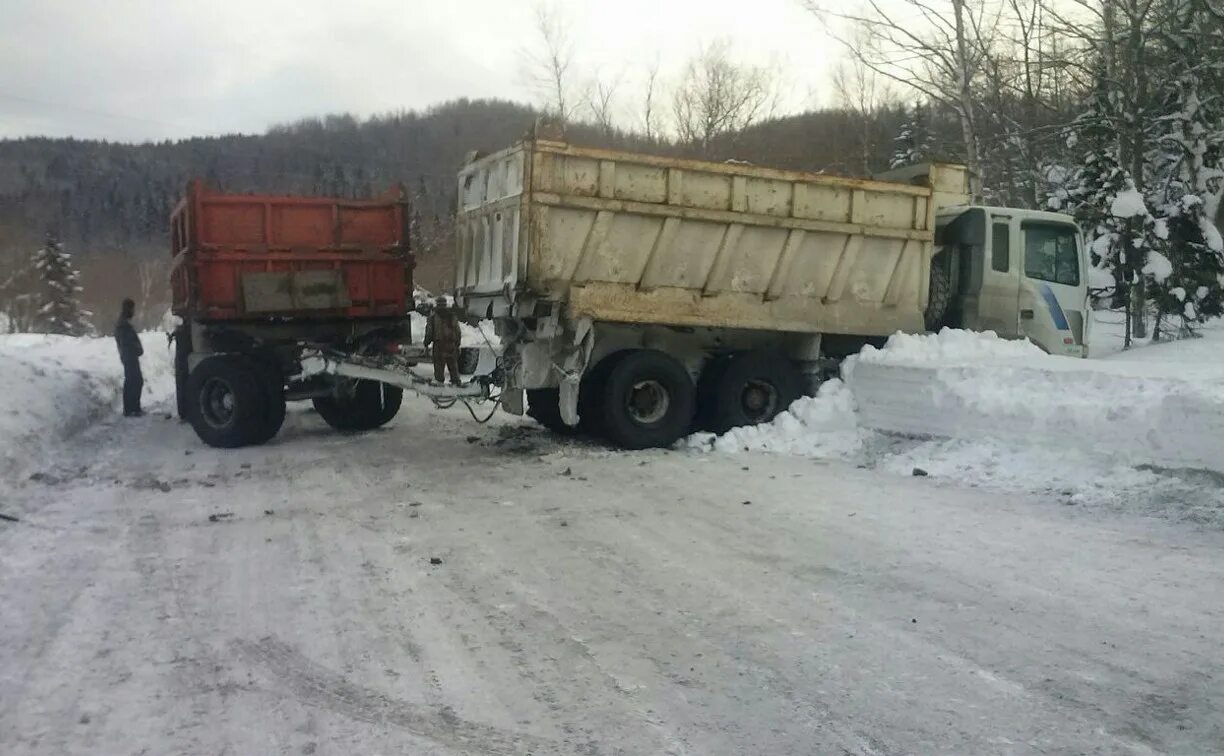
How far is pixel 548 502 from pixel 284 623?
3.14m

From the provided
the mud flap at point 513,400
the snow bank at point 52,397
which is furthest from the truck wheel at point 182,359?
the mud flap at point 513,400

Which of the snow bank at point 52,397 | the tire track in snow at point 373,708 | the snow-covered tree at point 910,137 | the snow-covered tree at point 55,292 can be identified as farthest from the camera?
the snow-covered tree at point 55,292

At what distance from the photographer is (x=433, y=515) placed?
7289 millimetres

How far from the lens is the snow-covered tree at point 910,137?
43438 millimetres

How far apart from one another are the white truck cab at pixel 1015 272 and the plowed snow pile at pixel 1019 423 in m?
0.64

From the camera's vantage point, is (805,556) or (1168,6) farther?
(1168,6)

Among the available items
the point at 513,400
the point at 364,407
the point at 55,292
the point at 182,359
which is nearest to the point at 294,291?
the point at 364,407

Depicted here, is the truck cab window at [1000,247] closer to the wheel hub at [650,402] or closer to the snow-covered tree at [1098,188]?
the wheel hub at [650,402]

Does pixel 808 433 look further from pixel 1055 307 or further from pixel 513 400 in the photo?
pixel 1055 307

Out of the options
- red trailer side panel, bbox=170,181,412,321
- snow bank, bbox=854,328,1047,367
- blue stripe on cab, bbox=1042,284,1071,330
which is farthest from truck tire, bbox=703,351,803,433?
red trailer side panel, bbox=170,181,412,321

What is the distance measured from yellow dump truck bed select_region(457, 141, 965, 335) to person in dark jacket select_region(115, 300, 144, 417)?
18.7 feet

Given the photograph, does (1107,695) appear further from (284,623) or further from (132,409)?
(132,409)

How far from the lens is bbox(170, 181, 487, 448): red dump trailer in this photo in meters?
10.6

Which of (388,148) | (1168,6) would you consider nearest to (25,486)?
(1168,6)
